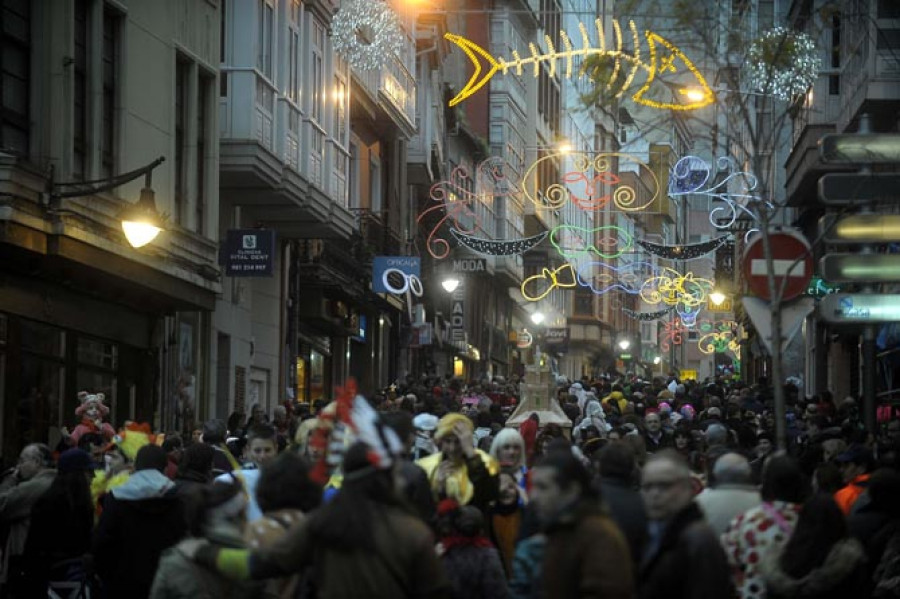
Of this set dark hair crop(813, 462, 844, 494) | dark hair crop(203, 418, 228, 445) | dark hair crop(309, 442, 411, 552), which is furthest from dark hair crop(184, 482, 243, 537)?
dark hair crop(203, 418, 228, 445)

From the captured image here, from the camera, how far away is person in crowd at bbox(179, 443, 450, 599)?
288 inches

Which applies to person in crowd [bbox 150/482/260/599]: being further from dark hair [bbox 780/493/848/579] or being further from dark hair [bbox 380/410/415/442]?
dark hair [bbox 780/493/848/579]

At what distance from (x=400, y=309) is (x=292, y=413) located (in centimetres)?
2406

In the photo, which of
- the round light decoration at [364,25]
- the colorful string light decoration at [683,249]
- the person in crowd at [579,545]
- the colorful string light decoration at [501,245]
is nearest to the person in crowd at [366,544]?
the person in crowd at [579,545]

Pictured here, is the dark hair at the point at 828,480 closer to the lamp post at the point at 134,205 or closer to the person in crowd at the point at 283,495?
the person in crowd at the point at 283,495

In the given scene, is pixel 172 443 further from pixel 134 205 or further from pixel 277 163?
pixel 277 163

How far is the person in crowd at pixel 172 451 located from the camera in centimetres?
1470

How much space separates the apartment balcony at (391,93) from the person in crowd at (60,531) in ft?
80.0

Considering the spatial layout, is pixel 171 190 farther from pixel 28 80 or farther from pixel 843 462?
pixel 843 462

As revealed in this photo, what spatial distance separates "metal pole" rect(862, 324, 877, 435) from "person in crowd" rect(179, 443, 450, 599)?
6718 millimetres

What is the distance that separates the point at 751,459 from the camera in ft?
60.5

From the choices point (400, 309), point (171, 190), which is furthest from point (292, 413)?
point (400, 309)

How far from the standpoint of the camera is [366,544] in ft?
24.0

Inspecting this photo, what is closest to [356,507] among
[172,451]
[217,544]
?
[217,544]
